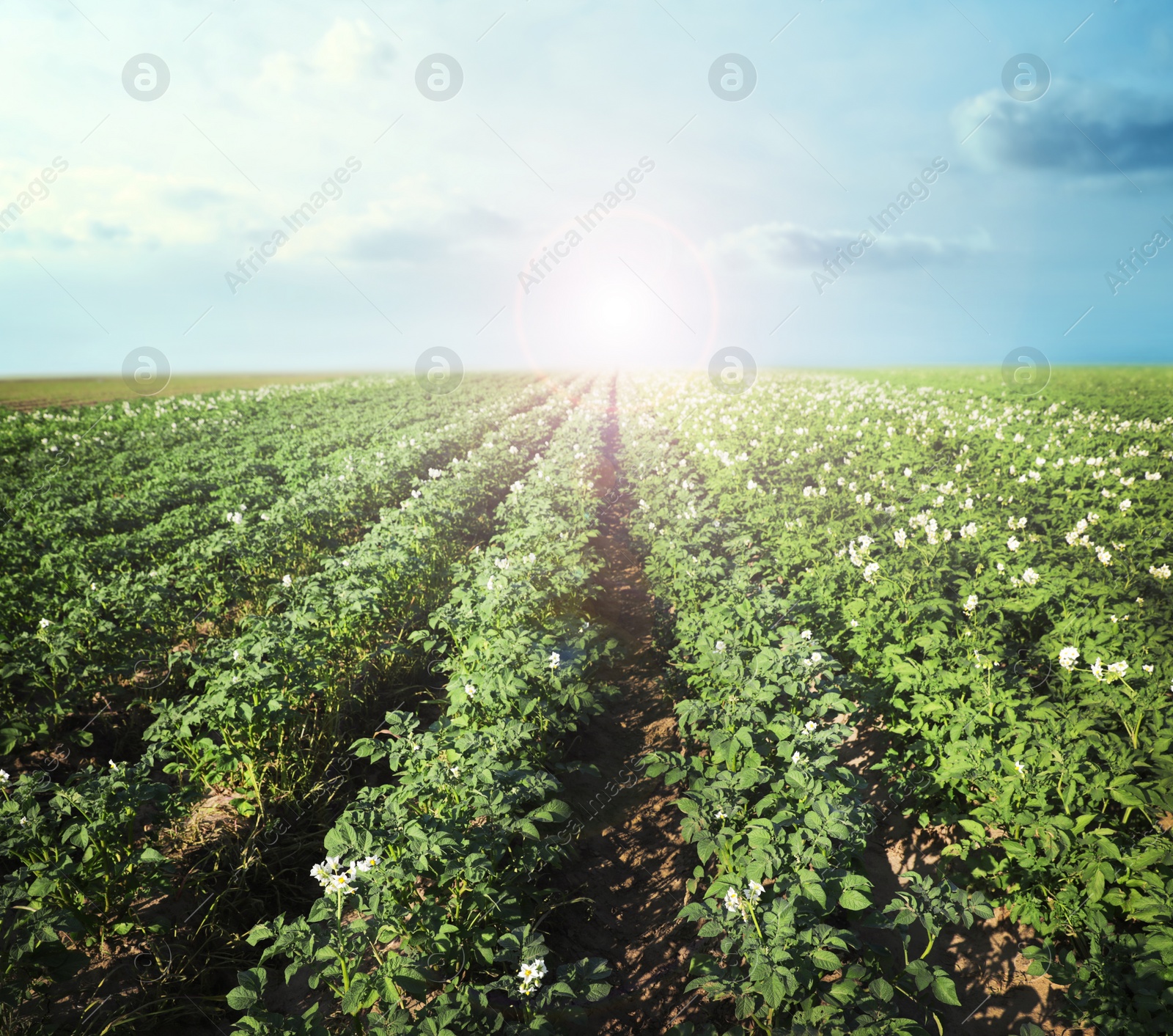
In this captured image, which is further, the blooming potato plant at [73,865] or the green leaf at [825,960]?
the blooming potato plant at [73,865]

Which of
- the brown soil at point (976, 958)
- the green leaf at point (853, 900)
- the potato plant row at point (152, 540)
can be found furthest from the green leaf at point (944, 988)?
the potato plant row at point (152, 540)

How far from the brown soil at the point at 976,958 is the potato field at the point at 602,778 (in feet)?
0.07

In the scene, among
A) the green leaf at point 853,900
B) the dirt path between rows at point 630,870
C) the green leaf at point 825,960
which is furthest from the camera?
the dirt path between rows at point 630,870

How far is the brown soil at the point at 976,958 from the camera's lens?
10.2 ft

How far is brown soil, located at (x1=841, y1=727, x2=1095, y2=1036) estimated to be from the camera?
311 cm

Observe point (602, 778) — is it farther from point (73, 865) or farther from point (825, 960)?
point (73, 865)

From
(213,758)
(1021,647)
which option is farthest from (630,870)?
(1021,647)

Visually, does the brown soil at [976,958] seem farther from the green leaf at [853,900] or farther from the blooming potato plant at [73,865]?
the blooming potato plant at [73,865]

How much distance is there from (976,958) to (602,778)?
2.84 metres

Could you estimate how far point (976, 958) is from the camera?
346cm

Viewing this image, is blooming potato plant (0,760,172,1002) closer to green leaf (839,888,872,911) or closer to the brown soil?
green leaf (839,888,872,911)

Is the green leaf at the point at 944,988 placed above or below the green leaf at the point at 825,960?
below

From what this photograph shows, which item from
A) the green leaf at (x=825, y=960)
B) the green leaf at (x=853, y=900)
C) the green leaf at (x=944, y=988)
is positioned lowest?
the green leaf at (x=944, y=988)

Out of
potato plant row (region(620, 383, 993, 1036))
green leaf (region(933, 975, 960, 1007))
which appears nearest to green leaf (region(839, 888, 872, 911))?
potato plant row (region(620, 383, 993, 1036))
